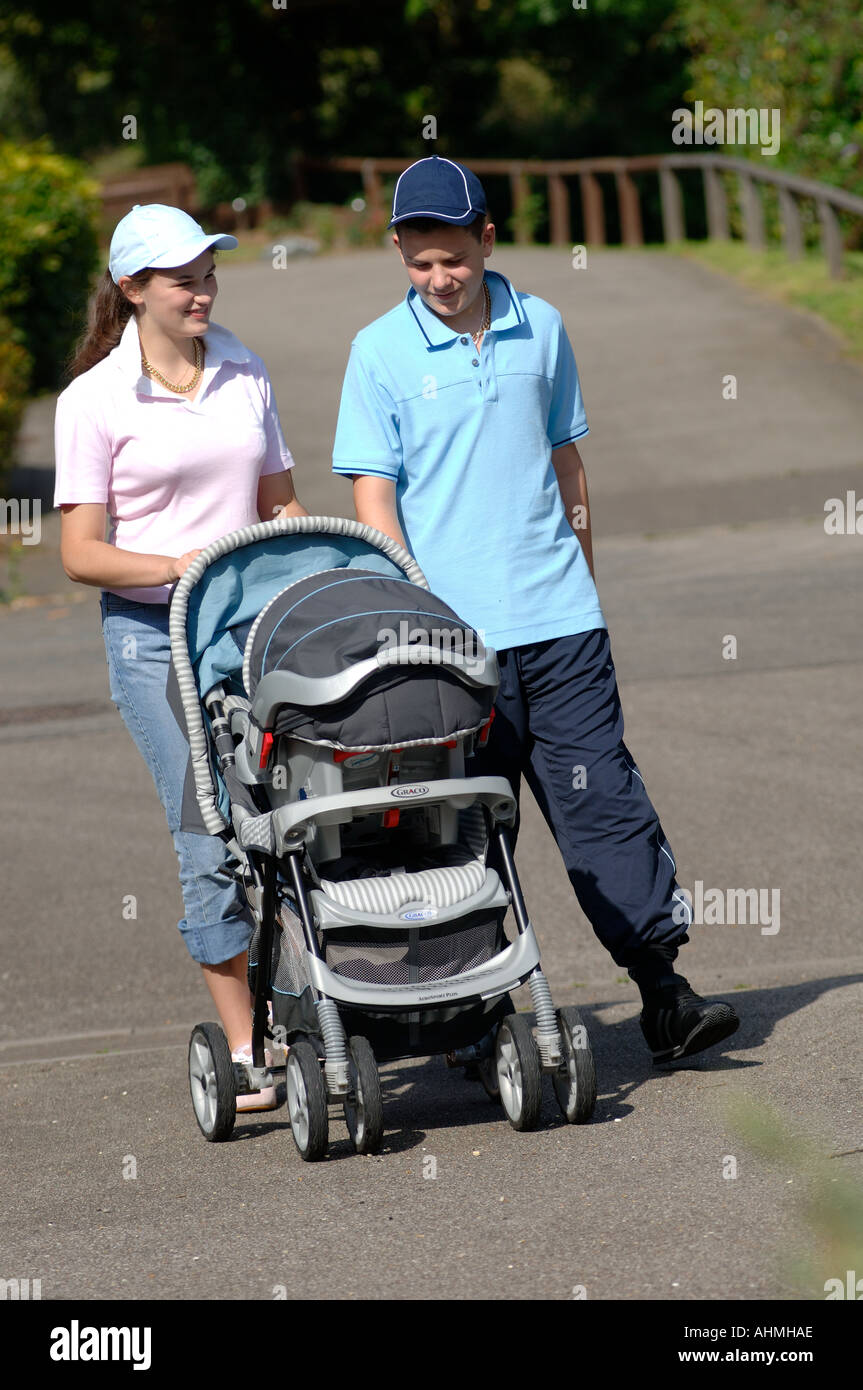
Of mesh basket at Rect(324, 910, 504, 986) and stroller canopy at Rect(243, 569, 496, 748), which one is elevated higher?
stroller canopy at Rect(243, 569, 496, 748)

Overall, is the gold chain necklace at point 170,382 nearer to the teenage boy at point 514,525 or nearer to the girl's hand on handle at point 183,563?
the teenage boy at point 514,525

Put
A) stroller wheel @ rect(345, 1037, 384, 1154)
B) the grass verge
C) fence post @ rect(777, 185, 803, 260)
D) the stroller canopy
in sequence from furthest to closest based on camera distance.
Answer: fence post @ rect(777, 185, 803, 260) → the grass verge → stroller wheel @ rect(345, 1037, 384, 1154) → the stroller canopy

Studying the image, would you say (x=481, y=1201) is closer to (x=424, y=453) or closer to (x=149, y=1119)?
(x=149, y=1119)

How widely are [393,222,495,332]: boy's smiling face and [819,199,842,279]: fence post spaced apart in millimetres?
→ 16393

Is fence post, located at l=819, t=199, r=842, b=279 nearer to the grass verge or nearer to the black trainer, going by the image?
the grass verge

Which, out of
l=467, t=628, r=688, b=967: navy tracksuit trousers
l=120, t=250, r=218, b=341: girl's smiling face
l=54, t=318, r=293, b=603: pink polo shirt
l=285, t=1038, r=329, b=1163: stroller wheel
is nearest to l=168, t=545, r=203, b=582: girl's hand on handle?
l=54, t=318, r=293, b=603: pink polo shirt

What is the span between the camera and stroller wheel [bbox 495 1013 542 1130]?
3.99m

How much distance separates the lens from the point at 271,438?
469cm

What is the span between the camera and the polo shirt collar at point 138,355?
4.47 meters

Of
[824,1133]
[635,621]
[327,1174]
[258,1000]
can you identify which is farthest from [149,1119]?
[635,621]

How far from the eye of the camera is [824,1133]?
12.3 feet

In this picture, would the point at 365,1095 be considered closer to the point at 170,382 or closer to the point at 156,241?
the point at 170,382

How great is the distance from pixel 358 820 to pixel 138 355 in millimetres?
1328

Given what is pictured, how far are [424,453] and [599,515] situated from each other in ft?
34.3
